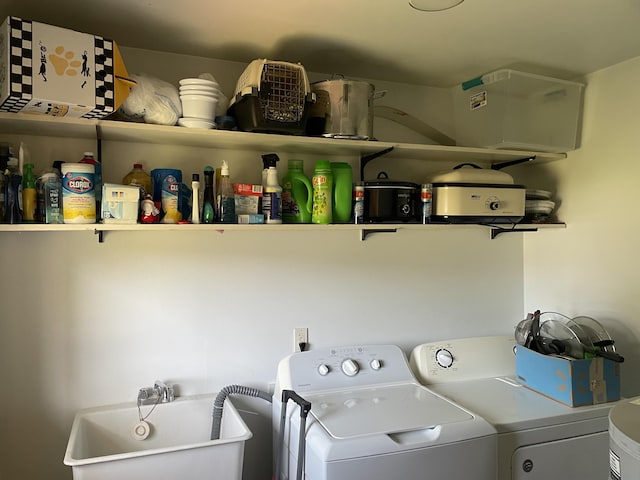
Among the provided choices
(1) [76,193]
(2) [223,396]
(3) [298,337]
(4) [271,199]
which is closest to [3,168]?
(1) [76,193]

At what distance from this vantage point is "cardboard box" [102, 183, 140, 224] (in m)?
1.59

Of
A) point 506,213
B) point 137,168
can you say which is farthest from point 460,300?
point 137,168

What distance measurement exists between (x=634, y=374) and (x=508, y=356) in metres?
0.49

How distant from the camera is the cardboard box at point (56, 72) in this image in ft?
4.48

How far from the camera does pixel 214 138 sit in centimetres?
178

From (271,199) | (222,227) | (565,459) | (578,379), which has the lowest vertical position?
(565,459)

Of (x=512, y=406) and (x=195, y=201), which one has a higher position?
(x=195, y=201)

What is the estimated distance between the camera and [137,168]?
182cm

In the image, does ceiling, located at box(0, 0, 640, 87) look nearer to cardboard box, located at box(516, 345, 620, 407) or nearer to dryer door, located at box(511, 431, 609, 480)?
cardboard box, located at box(516, 345, 620, 407)

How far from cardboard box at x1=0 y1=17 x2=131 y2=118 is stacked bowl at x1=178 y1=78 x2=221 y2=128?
0.22 m

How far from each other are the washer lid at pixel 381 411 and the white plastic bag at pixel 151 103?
112cm

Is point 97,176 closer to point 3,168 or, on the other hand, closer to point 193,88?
point 3,168

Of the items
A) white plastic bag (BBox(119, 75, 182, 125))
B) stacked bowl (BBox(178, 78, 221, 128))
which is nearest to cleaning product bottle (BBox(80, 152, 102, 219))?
white plastic bag (BBox(119, 75, 182, 125))

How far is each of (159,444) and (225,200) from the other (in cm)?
94
